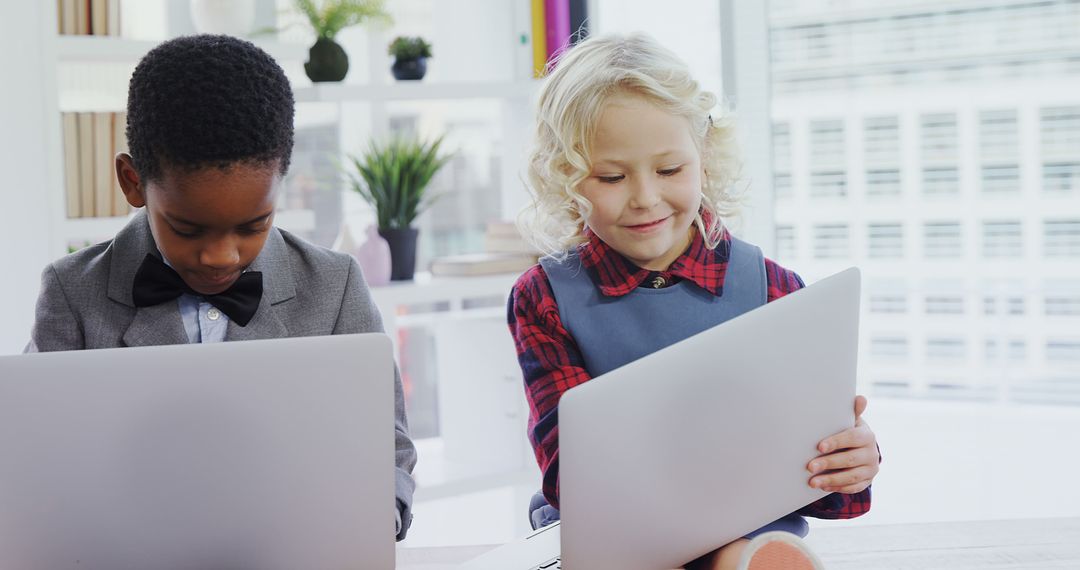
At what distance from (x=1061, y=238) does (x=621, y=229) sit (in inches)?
112

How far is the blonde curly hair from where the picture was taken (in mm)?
1548

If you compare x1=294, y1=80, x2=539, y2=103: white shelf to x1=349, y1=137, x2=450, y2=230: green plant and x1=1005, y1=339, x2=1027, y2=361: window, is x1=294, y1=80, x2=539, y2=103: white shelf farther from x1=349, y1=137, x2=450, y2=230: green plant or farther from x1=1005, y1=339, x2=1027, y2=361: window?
x1=1005, y1=339, x2=1027, y2=361: window

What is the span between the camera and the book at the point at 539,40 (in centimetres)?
320

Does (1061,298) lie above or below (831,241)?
below

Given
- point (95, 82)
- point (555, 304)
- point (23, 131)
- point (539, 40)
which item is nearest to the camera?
point (555, 304)

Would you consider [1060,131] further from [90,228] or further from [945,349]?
[90,228]

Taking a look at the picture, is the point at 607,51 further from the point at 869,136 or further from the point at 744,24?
the point at 869,136

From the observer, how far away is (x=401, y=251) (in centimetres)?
288

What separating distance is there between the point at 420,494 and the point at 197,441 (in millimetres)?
1920

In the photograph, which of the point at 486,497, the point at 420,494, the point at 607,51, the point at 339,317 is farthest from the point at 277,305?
the point at 486,497

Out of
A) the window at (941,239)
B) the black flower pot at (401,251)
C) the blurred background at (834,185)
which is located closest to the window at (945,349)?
the blurred background at (834,185)

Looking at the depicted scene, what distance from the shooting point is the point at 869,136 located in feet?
12.5

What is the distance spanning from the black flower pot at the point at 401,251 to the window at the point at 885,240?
1.85 m

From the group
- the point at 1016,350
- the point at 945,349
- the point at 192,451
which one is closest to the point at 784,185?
the point at 945,349
